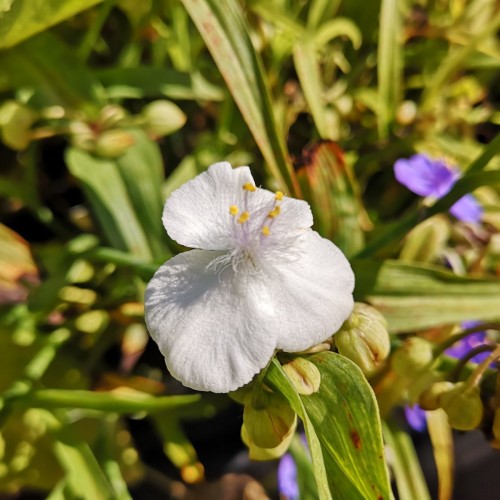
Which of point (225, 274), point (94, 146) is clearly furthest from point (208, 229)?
point (94, 146)

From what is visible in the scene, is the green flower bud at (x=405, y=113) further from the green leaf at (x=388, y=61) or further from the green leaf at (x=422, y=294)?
the green leaf at (x=422, y=294)

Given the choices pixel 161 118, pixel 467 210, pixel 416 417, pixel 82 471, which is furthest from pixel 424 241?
pixel 82 471

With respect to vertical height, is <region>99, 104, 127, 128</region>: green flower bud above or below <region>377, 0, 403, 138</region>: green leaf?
above

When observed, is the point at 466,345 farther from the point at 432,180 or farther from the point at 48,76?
the point at 48,76

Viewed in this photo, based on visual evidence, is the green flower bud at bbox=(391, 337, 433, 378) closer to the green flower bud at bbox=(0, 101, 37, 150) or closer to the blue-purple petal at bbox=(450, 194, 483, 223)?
the blue-purple petal at bbox=(450, 194, 483, 223)

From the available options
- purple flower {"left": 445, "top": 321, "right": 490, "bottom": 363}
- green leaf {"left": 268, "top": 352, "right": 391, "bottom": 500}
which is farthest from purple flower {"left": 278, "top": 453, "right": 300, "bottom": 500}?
green leaf {"left": 268, "top": 352, "right": 391, "bottom": 500}

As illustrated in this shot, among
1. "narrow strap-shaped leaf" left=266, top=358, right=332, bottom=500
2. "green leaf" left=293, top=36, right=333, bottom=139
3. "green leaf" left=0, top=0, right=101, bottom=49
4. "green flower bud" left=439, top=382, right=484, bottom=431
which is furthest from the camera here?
"green leaf" left=293, top=36, right=333, bottom=139
